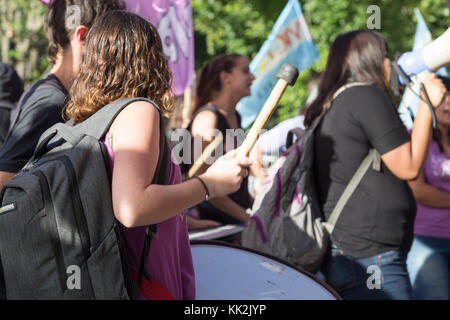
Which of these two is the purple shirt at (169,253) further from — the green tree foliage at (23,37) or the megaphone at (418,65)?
the green tree foliage at (23,37)

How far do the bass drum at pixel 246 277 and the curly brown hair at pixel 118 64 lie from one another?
71 centimetres

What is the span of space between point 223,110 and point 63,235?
2770mm

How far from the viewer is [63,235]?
56.1 inches

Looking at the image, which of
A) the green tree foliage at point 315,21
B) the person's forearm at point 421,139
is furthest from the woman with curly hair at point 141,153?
the green tree foliage at point 315,21

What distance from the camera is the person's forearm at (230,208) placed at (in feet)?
11.9

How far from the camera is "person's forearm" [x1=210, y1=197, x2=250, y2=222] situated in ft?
11.9

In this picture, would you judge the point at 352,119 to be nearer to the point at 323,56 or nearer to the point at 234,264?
the point at 234,264

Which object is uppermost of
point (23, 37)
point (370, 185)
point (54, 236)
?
point (54, 236)

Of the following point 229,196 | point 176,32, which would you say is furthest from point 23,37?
point 229,196

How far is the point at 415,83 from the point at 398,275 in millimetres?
860

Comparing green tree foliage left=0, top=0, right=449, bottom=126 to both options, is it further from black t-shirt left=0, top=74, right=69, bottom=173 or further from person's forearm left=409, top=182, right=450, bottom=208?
black t-shirt left=0, top=74, right=69, bottom=173

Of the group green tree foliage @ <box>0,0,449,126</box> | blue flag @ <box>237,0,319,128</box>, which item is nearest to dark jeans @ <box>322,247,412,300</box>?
blue flag @ <box>237,0,319,128</box>

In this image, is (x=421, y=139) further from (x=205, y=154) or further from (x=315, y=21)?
(x=315, y=21)
